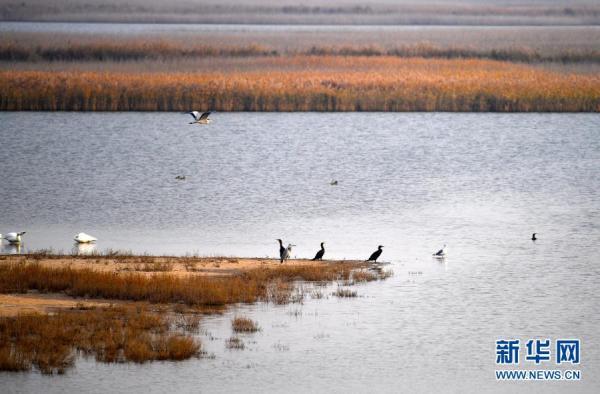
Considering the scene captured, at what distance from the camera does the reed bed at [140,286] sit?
54.2 ft

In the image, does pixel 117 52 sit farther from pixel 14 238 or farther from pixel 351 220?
pixel 14 238

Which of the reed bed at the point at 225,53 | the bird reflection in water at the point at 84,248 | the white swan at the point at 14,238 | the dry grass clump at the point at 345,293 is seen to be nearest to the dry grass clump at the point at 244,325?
the dry grass clump at the point at 345,293

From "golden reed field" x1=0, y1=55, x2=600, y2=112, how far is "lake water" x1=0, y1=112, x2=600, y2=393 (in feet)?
2.35

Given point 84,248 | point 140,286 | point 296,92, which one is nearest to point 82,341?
point 140,286

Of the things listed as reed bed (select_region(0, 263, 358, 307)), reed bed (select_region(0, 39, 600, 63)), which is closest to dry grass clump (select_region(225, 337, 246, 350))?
reed bed (select_region(0, 263, 358, 307))

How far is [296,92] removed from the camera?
50.0 m

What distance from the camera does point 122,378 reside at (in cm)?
1338

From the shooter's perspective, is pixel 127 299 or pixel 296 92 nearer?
pixel 127 299

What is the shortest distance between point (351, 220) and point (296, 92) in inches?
984

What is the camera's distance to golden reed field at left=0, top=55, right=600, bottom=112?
49062 mm

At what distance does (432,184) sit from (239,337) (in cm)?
1855

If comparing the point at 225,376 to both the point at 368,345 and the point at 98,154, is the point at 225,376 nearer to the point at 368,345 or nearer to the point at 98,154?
the point at 368,345

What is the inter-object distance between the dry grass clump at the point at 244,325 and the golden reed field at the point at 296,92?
33.0 m

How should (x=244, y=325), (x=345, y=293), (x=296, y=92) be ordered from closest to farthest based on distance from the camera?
(x=244, y=325), (x=345, y=293), (x=296, y=92)
